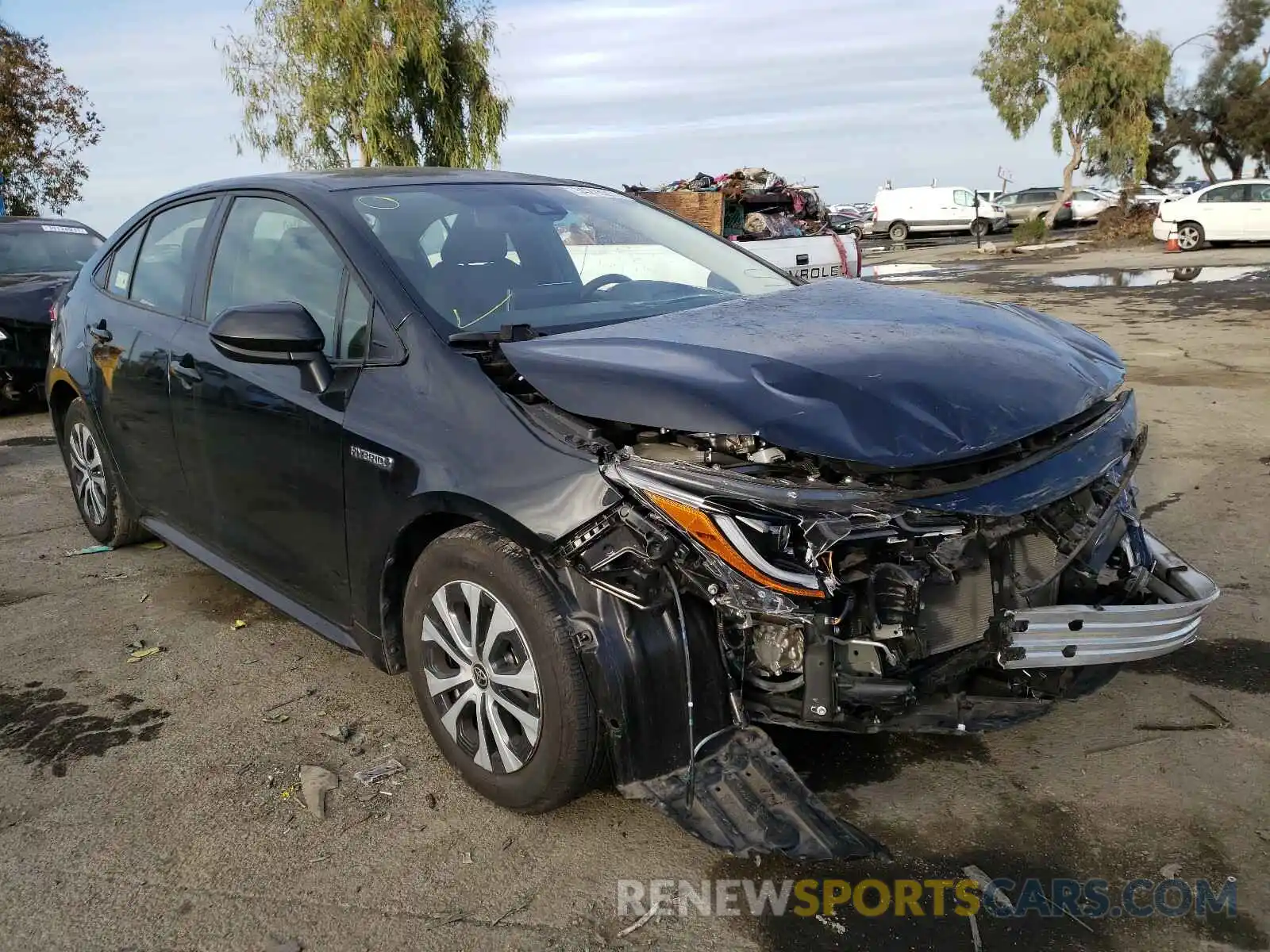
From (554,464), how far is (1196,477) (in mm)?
4666

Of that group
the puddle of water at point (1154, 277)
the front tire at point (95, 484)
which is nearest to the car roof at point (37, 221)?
the front tire at point (95, 484)

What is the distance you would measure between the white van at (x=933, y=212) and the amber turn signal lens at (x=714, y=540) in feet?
123

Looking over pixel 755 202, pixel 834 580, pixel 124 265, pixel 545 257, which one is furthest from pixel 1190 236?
pixel 834 580

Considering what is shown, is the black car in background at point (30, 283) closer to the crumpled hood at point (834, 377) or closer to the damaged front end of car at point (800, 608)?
the crumpled hood at point (834, 377)

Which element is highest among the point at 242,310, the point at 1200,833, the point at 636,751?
the point at 242,310

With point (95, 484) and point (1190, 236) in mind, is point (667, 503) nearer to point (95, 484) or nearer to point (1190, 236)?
point (95, 484)

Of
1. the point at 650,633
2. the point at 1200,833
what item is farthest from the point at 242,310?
the point at 1200,833

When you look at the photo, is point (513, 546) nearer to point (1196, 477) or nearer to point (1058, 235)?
point (1196, 477)

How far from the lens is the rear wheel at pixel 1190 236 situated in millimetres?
25438

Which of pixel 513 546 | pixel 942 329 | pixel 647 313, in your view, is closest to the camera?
pixel 513 546

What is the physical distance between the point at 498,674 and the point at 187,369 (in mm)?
1961

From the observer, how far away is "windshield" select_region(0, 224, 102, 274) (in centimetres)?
959

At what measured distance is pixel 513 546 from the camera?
8.63 feet

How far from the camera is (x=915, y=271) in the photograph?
75.8ft
